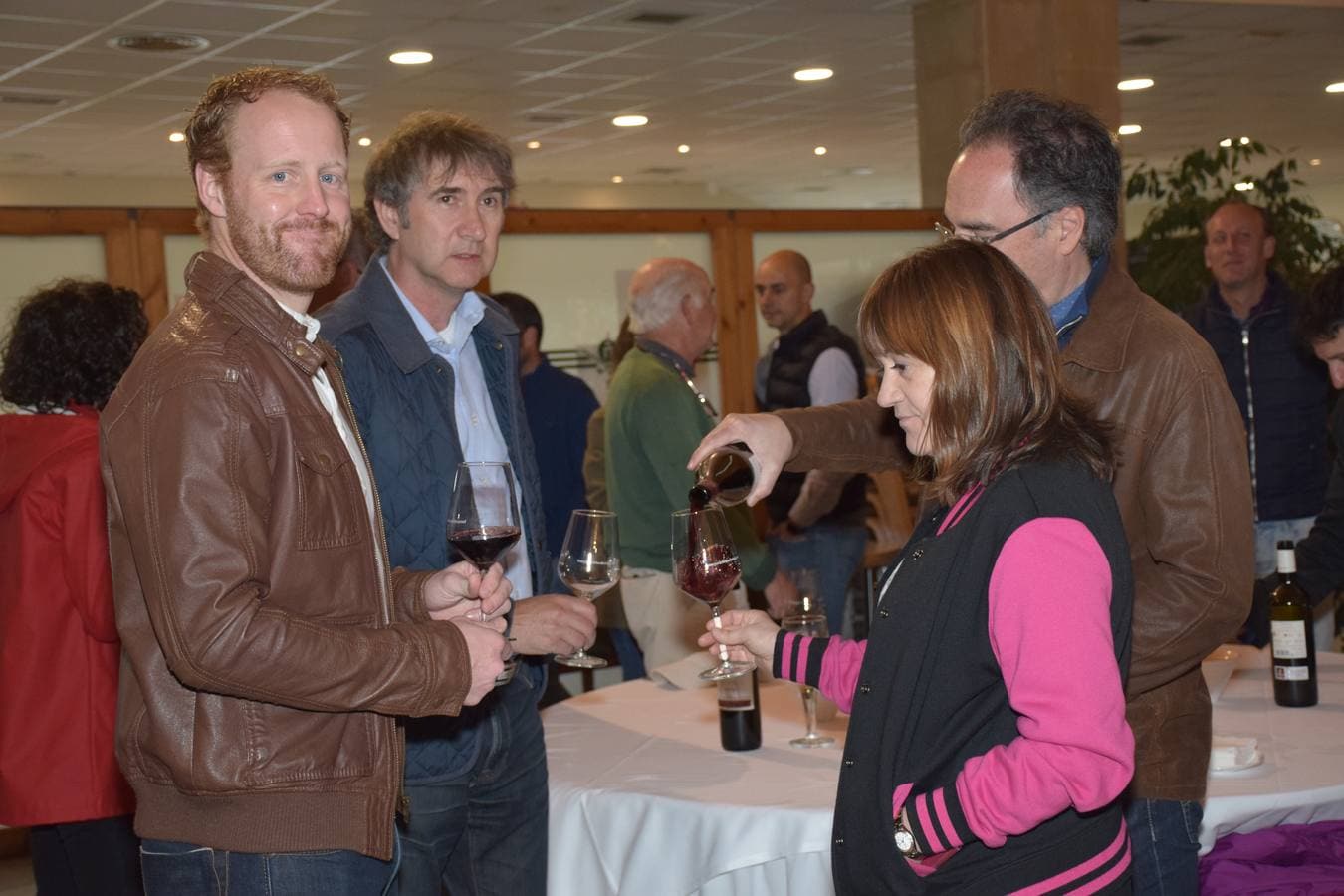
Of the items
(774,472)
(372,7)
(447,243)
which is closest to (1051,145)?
(774,472)

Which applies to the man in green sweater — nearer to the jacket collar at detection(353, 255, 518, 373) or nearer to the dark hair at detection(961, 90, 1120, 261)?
the jacket collar at detection(353, 255, 518, 373)

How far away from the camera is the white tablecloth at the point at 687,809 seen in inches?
97.0

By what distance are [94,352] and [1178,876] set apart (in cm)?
269

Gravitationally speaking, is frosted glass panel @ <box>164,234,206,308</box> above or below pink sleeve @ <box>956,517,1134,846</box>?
above

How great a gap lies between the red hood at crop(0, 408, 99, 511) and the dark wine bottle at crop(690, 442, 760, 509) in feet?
5.62

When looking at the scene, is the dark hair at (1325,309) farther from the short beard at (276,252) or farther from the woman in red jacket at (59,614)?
the woman in red jacket at (59,614)

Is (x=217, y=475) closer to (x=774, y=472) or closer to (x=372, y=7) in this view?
(x=774, y=472)

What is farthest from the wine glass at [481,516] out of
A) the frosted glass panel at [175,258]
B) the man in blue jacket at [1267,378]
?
the frosted glass panel at [175,258]

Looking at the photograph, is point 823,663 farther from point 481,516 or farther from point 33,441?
point 33,441

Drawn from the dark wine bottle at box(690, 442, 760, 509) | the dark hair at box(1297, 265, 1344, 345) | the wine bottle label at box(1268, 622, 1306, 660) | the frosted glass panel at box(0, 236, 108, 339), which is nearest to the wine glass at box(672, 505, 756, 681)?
the dark wine bottle at box(690, 442, 760, 509)

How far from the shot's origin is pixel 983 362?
1.70m

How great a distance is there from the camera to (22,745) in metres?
3.48

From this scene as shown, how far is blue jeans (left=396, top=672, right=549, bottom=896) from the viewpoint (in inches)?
95.5

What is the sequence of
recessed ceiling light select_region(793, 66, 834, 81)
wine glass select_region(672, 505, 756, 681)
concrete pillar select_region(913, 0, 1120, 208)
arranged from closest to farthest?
wine glass select_region(672, 505, 756, 681), concrete pillar select_region(913, 0, 1120, 208), recessed ceiling light select_region(793, 66, 834, 81)
